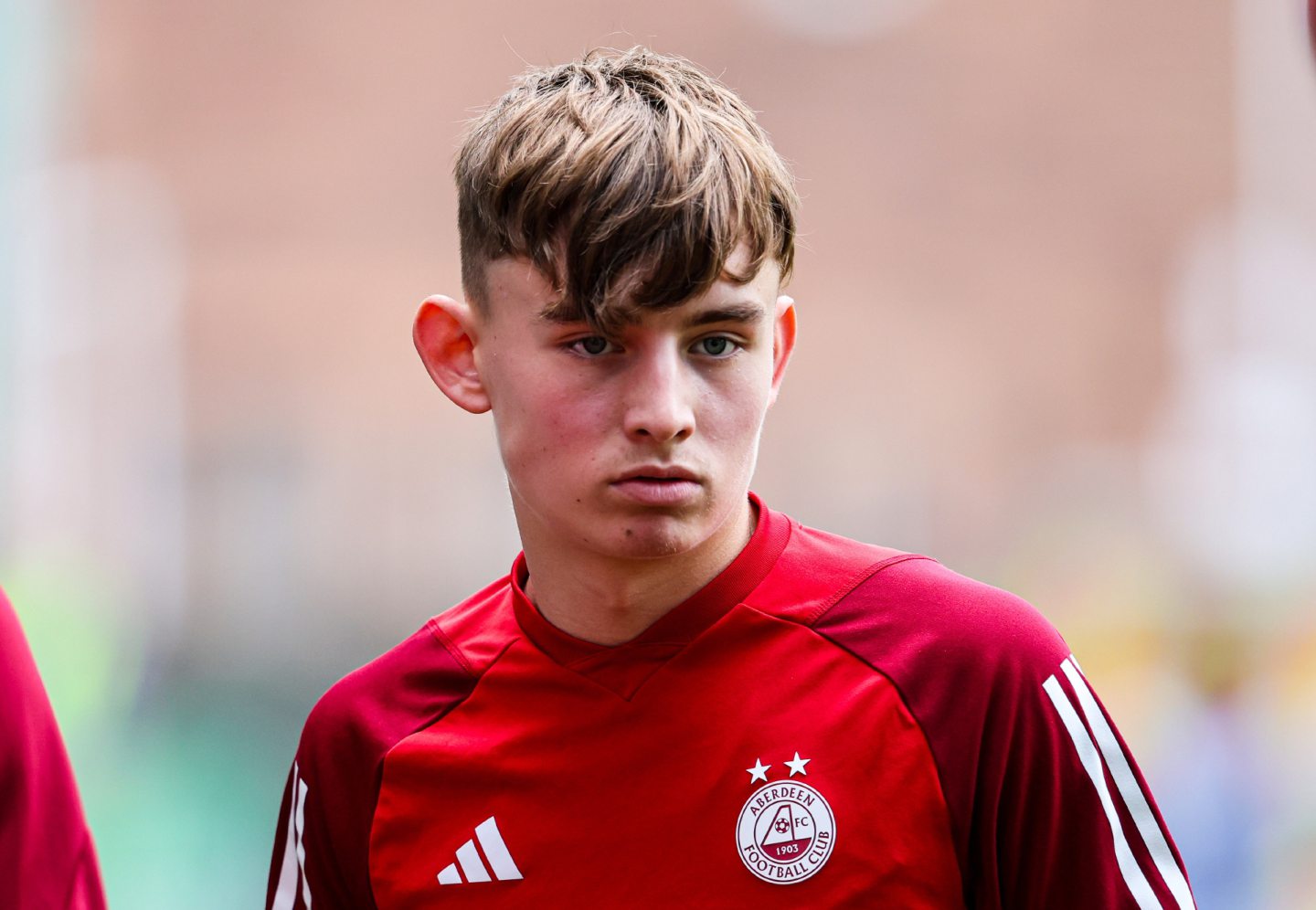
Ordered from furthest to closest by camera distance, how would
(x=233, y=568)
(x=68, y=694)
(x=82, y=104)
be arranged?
1. (x=82, y=104)
2. (x=233, y=568)
3. (x=68, y=694)

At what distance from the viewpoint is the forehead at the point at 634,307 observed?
151 centimetres

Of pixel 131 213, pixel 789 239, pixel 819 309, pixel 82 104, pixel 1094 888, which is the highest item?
pixel 82 104

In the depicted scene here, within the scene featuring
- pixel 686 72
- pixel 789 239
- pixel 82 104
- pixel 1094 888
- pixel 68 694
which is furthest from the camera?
pixel 82 104

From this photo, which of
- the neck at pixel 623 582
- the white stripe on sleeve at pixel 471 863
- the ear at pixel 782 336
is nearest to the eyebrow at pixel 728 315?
the ear at pixel 782 336

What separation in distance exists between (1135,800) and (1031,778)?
11 centimetres

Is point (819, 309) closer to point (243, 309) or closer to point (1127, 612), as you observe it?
point (1127, 612)

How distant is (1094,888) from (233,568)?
17.4ft

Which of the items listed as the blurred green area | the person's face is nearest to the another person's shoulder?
the person's face

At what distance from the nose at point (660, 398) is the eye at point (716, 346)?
1.3 inches

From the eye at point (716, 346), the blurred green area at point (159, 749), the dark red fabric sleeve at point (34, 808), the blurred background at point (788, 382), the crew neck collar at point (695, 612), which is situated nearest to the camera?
the dark red fabric sleeve at point (34, 808)

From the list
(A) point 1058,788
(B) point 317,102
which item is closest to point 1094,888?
(A) point 1058,788

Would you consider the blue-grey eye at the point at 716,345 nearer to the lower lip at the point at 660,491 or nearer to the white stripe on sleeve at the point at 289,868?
the lower lip at the point at 660,491

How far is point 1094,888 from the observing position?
146cm

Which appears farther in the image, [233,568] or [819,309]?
[819,309]
